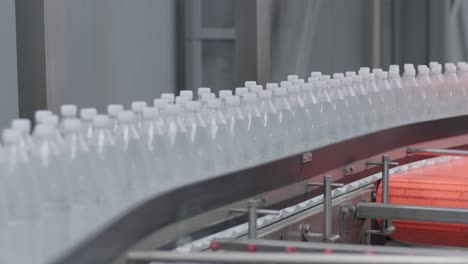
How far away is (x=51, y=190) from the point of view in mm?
1402

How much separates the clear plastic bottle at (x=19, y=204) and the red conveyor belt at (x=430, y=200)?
1.55 meters

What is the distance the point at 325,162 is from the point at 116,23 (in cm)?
237

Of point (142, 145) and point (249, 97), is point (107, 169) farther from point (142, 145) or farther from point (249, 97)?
point (249, 97)

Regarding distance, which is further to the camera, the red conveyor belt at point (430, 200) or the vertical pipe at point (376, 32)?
the vertical pipe at point (376, 32)

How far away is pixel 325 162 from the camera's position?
2404mm

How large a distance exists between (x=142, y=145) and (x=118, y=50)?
2870mm

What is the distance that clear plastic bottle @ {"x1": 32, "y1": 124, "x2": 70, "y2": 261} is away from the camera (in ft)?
4.39

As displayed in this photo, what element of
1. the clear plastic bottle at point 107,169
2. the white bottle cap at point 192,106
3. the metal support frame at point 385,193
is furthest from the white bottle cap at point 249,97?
the metal support frame at point 385,193

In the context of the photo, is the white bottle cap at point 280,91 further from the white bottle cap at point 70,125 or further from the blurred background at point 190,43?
the blurred background at point 190,43

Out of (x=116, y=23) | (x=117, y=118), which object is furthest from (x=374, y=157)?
(x=116, y=23)

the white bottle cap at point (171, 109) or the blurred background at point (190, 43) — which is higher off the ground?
the blurred background at point (190, 43)

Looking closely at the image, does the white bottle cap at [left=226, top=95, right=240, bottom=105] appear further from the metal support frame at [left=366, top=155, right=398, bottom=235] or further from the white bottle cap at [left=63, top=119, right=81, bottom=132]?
the metal support frame at [left=366, top=155, right=398, bottom=235]

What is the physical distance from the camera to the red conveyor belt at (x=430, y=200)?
8.57 feet

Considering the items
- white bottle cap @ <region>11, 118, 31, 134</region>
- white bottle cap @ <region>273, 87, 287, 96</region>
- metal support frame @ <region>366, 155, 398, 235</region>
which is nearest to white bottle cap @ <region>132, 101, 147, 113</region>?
white bottle cap @ <region>11, 118, 31, 134</region>
